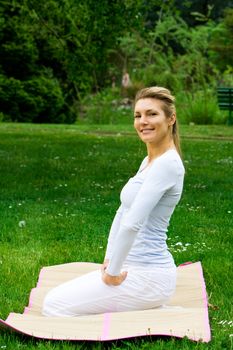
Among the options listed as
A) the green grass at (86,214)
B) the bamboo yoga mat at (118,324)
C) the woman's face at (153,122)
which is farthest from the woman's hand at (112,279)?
the woman's face at (153,122)

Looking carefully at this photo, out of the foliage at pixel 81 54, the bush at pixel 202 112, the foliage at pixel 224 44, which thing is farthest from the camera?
the foliage at pixel 224 44

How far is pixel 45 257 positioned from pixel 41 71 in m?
16.5

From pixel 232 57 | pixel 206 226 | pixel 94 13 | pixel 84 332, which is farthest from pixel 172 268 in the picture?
pixel 232 57

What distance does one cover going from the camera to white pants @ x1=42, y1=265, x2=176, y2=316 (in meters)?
4.41

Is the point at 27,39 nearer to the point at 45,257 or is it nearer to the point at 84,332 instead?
the point at 45,257

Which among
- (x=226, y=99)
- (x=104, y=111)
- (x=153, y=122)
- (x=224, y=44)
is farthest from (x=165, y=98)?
(x=224, y=44)

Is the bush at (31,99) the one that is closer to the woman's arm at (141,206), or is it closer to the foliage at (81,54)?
the foliage at (81,54)

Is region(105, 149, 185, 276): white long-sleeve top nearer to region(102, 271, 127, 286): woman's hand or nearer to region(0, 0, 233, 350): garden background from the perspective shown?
region(102, 271, 127, 286): woman's hand

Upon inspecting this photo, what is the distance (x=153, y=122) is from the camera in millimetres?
4484

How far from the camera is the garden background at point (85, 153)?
600 cm

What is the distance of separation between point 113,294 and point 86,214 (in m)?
3.57

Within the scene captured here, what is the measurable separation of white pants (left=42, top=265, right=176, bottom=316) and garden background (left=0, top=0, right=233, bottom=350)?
38 cm

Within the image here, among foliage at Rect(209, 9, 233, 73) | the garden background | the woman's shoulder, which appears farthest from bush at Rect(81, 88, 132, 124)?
the woman's shoulder

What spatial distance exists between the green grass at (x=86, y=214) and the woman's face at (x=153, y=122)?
3.79 feet
